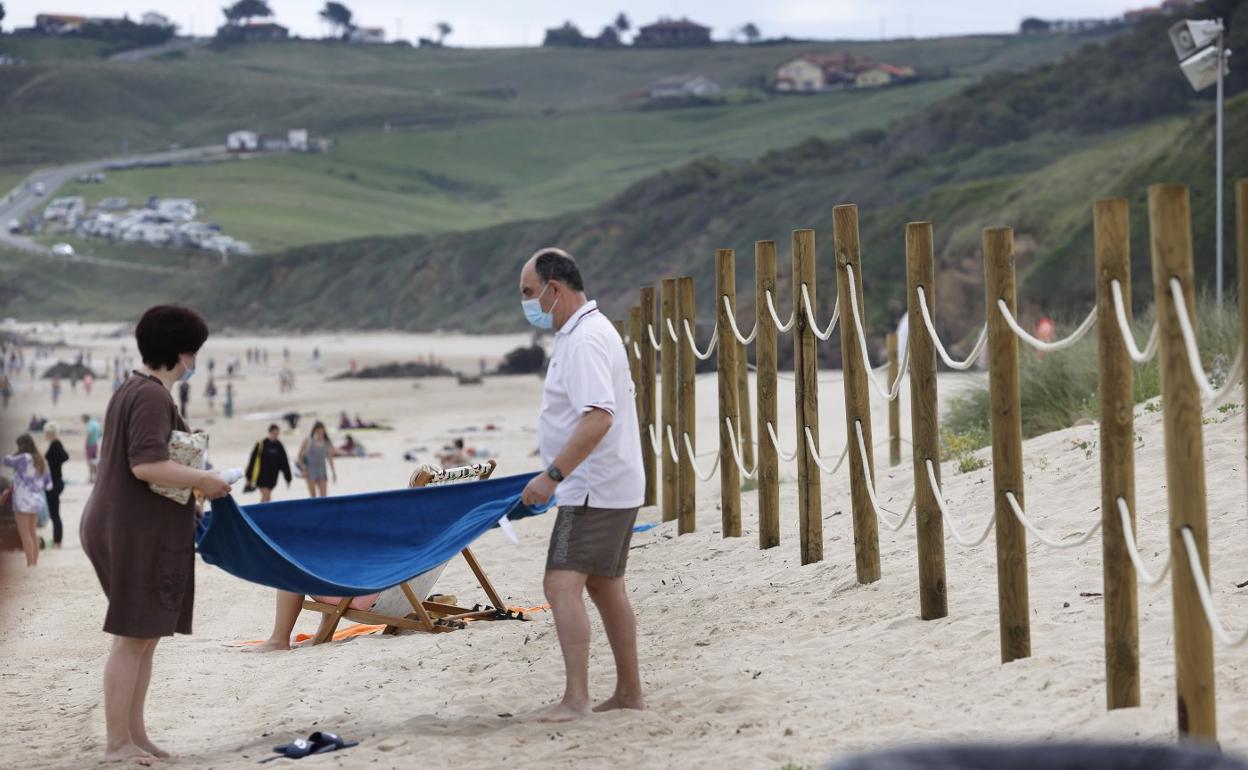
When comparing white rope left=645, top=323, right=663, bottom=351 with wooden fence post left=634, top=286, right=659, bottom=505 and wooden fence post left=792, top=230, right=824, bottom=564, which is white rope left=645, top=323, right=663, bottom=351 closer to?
wooden fence post left=634, top=286, right=659, bottom=505

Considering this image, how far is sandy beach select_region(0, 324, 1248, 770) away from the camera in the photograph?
5.65 metres

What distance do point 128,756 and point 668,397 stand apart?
21.8ft

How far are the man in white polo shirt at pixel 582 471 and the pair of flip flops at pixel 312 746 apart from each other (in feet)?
2.58

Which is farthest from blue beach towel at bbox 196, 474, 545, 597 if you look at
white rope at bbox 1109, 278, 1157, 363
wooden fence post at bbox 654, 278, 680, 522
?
wooden fence post at bbox 654, 278, 680, 522

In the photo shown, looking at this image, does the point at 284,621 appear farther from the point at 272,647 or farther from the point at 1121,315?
the point at 1121,315

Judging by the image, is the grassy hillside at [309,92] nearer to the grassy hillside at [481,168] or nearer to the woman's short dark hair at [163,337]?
the grassy hillside at [481,168]

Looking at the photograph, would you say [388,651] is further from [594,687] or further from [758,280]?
[758,280]

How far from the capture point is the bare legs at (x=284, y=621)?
28.2 feet

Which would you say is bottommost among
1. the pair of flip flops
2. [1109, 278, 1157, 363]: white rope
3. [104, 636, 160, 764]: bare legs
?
the pair of flip flops

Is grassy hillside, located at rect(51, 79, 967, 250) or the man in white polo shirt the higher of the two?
grassy hillside, located at rect(51, 79, 967, 250)

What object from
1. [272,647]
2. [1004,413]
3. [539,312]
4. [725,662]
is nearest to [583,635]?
[725,662]

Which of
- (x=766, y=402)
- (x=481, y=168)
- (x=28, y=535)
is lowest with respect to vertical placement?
(x=28, y=535)

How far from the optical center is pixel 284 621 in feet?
28.4

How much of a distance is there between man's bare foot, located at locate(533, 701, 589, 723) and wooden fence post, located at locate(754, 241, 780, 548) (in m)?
3.61
